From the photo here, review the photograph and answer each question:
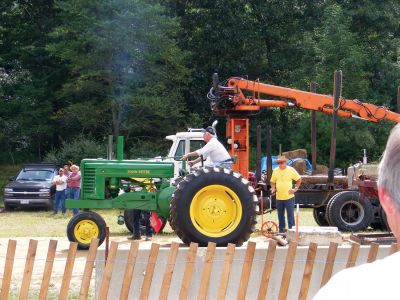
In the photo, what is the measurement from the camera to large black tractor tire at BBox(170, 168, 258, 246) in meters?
12.6

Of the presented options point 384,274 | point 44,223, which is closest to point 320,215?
point 44,223

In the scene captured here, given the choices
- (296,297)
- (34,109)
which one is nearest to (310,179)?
(296,297)

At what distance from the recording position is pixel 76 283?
983 cm

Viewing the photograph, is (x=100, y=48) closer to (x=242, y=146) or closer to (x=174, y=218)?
(x=242, y=146)

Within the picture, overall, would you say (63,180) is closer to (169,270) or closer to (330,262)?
(169,270)

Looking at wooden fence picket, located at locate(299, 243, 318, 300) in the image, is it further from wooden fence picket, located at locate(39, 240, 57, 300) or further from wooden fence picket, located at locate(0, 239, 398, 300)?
wooden fence picket, located at locate(39, 240, 57, 300)

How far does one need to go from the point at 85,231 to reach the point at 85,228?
5 cm

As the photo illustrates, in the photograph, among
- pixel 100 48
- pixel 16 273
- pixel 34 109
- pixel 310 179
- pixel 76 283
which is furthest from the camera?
pixel 34 109

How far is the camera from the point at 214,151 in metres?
13.4

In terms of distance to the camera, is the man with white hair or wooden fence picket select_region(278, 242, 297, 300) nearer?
the man with white hair

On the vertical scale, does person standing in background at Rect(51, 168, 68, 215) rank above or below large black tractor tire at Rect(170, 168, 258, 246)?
Answer: above

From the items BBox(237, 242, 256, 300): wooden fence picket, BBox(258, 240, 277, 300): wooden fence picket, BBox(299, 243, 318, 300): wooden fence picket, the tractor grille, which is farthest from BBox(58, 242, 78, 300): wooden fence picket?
the tractor grille

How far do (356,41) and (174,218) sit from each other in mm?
29701

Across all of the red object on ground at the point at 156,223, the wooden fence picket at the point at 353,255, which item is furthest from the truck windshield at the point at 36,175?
the wooden fence picket at the point at 353,255
